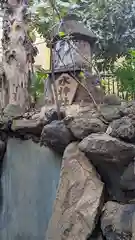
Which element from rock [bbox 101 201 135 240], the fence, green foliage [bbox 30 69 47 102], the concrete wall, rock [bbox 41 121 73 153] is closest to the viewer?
rock [bbox 101 201 135 240]

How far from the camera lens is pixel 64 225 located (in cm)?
197

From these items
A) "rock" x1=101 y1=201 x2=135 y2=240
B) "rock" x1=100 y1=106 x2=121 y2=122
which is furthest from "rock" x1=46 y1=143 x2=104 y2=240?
"rock" x1=100 y1=106 x2=121 y2=122

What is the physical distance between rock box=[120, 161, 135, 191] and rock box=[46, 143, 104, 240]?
0.15m

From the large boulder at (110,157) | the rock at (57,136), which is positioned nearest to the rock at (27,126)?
the rock at (57,136)

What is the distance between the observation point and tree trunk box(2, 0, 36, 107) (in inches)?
125

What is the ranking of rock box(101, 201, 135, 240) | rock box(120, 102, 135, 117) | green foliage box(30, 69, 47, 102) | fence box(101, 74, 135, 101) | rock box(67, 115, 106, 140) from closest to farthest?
rock box(101, 201, 135, 240)
rock box(120, 102, 135, 117)
rock box(67, 115, 106, 140)
fence box(101, 74, 135, 101)
green foliage box(30, 69, 47, 102)

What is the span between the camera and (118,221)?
5.81 feet

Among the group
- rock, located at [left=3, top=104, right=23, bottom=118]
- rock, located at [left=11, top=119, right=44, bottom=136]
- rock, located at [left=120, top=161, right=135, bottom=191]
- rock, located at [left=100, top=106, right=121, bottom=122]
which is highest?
rock, located at [left=100, top=106, right=121, bottom=122]

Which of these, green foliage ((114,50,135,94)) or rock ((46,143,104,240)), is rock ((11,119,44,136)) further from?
green foliage ((114,50,135,94))

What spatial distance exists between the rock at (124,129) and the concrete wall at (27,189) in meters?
0.68

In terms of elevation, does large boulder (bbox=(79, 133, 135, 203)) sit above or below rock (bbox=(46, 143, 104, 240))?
above

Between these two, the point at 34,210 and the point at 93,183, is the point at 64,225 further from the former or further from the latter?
the point at 34,210

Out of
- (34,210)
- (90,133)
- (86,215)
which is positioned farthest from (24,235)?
(90,133)

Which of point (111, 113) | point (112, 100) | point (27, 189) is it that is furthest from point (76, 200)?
point (27, 189)
